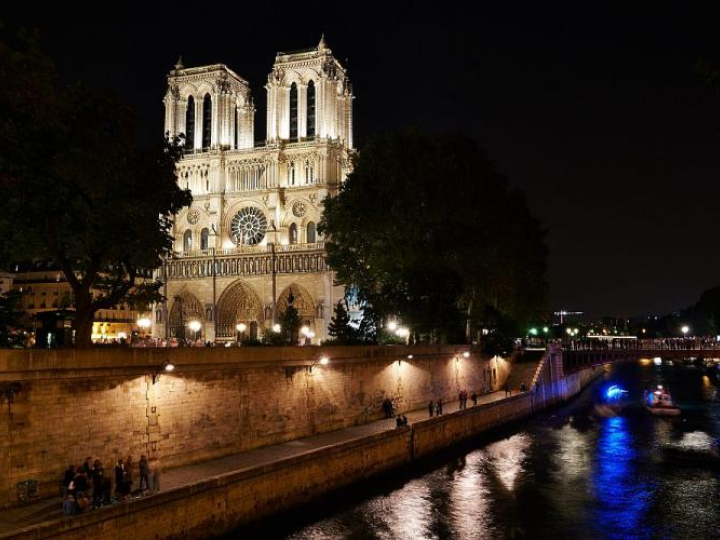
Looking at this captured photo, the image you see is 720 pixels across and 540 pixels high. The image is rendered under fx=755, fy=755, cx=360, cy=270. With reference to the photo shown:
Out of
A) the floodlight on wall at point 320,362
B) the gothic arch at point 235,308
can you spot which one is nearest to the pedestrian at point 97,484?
the floodlight on wall at point 320,362

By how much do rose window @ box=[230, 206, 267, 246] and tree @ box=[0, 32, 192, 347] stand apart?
1544 inches

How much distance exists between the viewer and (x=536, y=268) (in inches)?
1752

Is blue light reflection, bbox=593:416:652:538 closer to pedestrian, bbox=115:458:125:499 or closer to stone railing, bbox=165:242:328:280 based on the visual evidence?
pedestrian, bbox=115:458:125:499

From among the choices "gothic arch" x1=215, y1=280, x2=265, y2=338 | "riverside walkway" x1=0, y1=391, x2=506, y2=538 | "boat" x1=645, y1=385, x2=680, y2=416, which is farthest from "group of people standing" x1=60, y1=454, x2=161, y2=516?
"gothic arch" x1=215, y1=280, x2=265, y2=338

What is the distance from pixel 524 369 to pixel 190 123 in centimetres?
3610

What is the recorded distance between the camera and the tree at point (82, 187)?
17.1 meters

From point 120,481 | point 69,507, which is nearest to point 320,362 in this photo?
point 120,481

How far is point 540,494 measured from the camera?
21.1 metres

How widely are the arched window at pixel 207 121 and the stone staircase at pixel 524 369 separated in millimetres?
32633

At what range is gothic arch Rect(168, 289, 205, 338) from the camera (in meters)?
60.9

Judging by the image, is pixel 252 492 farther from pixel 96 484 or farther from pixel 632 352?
pixel 632 352

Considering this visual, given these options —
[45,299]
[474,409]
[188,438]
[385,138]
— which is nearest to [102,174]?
[188,438]

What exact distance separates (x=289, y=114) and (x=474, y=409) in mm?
37657

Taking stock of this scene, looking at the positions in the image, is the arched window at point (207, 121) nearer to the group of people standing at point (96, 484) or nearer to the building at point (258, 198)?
the building at point (258, 198)
